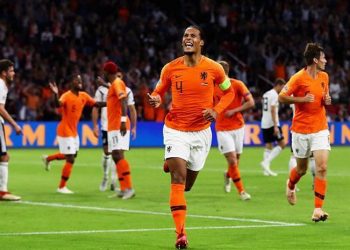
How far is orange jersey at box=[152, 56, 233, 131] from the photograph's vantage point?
43.8ft

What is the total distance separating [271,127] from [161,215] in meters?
12.4

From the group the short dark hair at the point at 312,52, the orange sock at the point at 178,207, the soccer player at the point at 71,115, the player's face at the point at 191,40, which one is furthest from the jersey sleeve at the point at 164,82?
the soccer player at the point at 71,115

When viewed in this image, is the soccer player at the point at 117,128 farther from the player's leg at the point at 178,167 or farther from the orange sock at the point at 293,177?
the player's leg at the point at 178,167

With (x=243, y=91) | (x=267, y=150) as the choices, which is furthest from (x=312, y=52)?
(x=267, y=150)

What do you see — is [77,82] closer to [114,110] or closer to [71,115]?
[71,115]

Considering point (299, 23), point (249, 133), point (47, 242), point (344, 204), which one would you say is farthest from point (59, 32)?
point (47, 242)

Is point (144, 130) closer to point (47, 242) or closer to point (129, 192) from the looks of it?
point (129, 192)

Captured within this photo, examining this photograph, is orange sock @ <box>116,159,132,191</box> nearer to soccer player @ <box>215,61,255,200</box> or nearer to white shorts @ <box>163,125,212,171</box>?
soccer player @ <box>215,61,255,200</box>

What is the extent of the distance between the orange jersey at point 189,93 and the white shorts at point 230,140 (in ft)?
22.5

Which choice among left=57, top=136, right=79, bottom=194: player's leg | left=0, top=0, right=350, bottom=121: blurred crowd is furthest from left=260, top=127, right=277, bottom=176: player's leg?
left=0, top=0, right=350, bottom=121: blurred crowd

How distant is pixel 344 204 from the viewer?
18719mm

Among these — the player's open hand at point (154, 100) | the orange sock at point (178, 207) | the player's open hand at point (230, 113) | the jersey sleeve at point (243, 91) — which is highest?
the player's open hand at point (154, 100)

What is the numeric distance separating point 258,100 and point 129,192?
25.1 metres

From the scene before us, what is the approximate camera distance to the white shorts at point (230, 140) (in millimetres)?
20266
